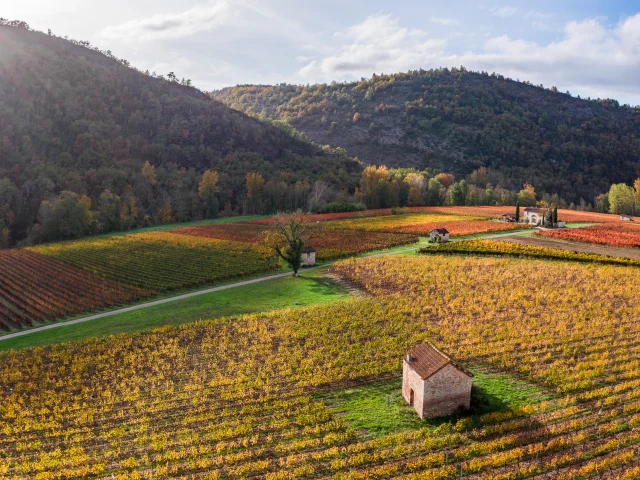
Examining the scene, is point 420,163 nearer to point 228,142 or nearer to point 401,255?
point 228,142

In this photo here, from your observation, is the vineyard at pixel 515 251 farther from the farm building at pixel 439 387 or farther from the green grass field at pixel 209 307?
the farm building at pixel 439 387

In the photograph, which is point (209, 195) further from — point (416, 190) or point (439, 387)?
point (439, 387)

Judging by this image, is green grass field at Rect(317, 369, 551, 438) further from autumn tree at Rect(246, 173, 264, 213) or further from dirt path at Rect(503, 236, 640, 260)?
autumn tree at Rect(246, 173, 264, 213)

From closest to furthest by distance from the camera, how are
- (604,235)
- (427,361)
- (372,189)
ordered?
(427,361)
(604,235)
(372,189)

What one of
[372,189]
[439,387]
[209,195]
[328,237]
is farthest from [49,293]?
[372,189]

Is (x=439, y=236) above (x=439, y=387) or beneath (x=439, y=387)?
above

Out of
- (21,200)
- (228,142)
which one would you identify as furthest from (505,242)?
(228,142)

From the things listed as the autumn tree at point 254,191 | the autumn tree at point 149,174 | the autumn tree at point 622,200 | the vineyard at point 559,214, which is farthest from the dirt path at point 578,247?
the autumn tree at point 149,174
